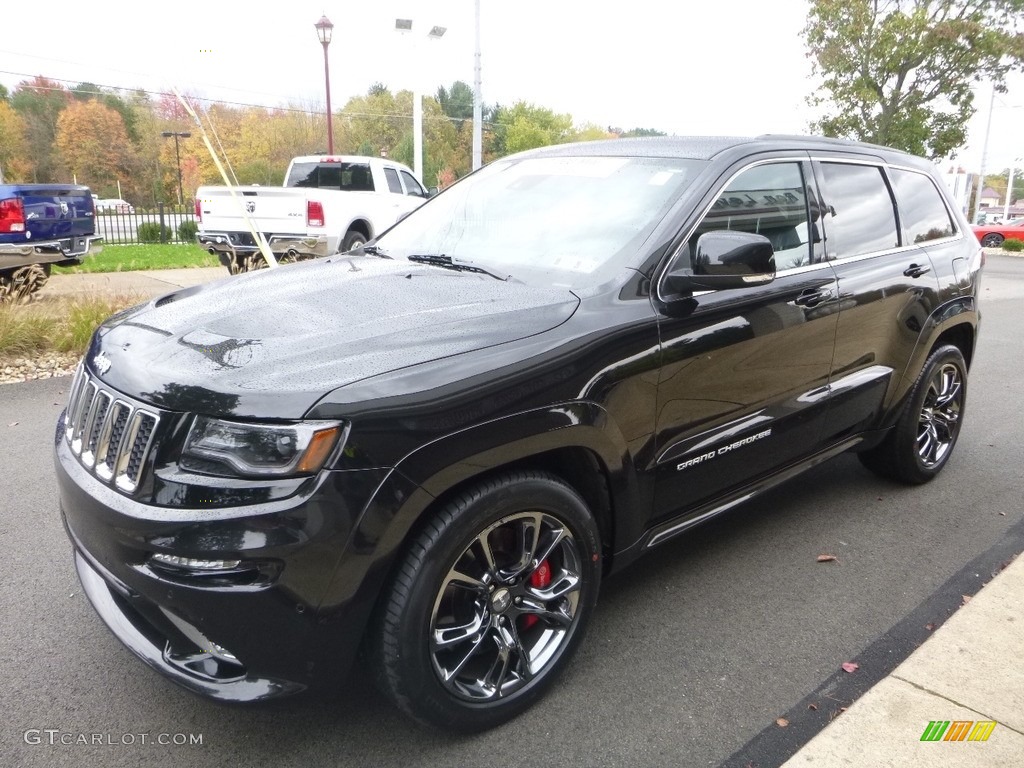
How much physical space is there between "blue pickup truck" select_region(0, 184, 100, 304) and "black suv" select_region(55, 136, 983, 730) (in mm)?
6505

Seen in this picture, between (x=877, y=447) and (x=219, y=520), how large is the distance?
376 centimetres

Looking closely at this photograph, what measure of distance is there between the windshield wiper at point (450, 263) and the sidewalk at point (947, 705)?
1868mm

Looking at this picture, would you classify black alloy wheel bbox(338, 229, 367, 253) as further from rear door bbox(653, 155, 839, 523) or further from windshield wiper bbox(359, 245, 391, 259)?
rear door bbox(653, 155, 839, 523)

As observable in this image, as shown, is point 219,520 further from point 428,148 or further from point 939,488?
point 428,148

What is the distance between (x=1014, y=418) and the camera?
6.26 metres

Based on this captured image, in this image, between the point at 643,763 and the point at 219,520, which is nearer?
the point at 219,520

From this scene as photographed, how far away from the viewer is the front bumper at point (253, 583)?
6.43 feet

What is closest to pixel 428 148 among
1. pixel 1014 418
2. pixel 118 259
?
pixel 118 259

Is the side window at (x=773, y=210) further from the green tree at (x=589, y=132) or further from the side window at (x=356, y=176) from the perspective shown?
the green tree at (x=589, y=132)

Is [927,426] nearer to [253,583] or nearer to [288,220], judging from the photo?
[253,583]

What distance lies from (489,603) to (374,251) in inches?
75.0

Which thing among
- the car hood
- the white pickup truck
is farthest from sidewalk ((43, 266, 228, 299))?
the car hood

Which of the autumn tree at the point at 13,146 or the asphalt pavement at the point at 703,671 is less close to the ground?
the autumn tree at the point at 13,146

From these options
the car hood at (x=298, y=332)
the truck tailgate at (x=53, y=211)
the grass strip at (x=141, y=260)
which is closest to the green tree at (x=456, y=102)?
the grass strip at (x=141, y=260)
